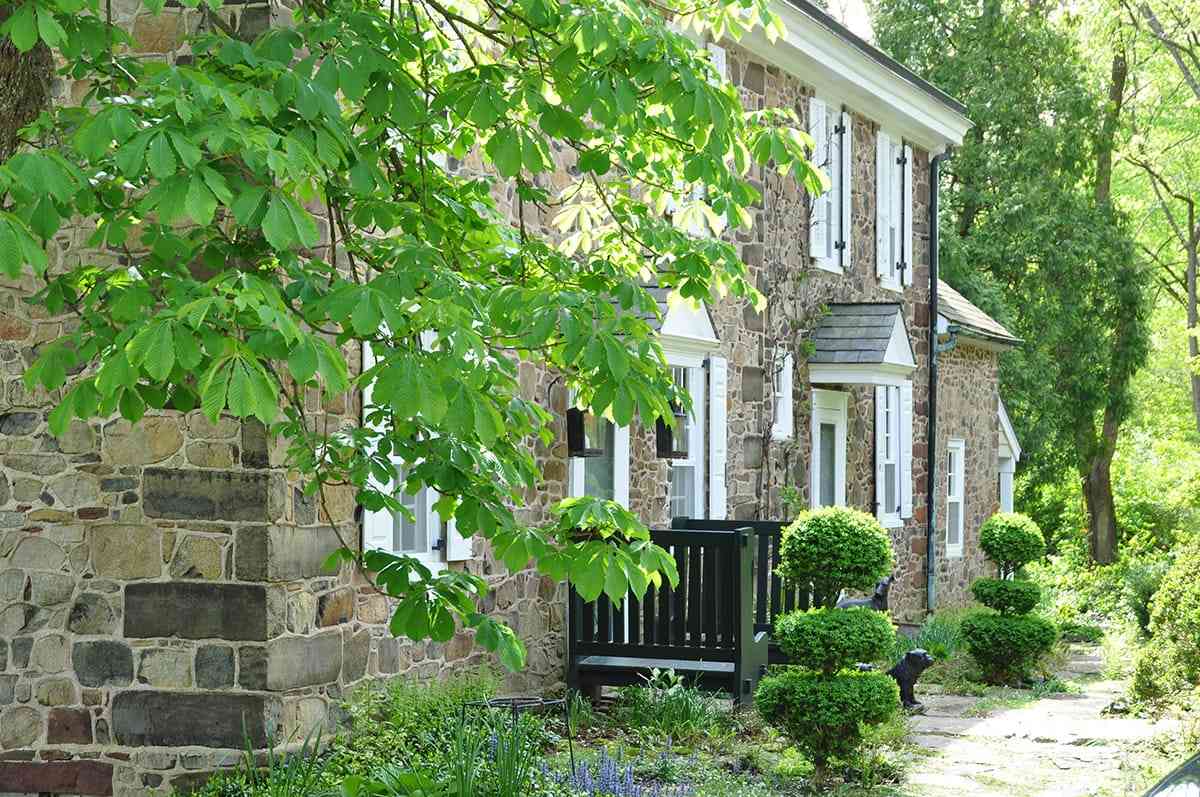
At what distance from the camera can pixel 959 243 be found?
2420 centimetres

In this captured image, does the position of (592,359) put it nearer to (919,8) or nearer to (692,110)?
(692,110)

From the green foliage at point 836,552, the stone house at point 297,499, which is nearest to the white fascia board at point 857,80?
the stone house at point 297,499

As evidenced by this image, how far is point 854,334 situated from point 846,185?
6.01ft

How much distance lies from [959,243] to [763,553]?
45.2ft

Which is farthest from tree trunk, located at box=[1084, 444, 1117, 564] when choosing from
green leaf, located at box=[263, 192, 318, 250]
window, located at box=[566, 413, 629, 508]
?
green leaf, located at box=[263, 192, 318, 250]

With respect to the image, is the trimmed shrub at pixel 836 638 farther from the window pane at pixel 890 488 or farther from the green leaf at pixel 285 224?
the window pane at pixel 890 488

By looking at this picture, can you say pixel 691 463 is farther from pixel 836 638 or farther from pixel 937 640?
pixel 836 638

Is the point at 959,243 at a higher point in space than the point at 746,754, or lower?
higher

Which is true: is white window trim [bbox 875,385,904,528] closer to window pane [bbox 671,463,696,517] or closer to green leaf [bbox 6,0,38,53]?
window pane [bbox 671,463,696,517]

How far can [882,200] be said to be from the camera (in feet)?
57.7

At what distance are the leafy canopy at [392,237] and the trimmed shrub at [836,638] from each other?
267 centimetres

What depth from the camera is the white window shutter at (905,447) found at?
59.1 feet

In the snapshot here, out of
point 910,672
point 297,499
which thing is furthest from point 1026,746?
point 297,499

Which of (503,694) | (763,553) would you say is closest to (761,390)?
(763,553)
